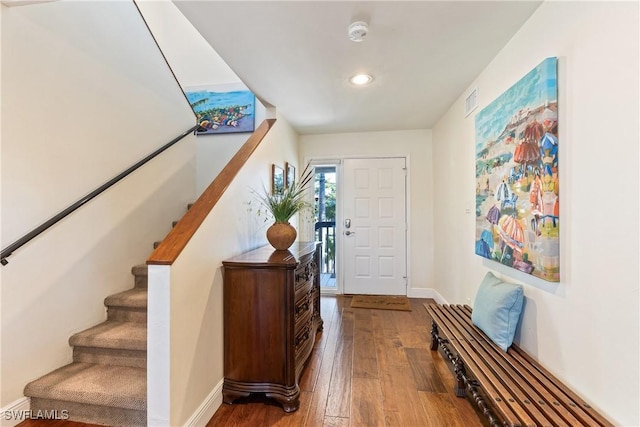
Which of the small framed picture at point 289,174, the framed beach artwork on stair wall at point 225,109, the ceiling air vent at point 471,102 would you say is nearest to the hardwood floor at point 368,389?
the small framed picture at point 289,174

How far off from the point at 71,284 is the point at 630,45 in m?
3.10

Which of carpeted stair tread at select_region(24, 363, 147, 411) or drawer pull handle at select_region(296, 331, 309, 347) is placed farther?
drawer pull handle at select_region(296, 331, 309, 347)

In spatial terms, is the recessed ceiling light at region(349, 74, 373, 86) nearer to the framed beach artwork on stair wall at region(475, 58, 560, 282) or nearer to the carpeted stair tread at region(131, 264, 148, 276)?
the framed beach artwork on stair wall at region(475, 58, 560, 282)

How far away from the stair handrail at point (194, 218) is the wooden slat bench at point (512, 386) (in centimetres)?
161

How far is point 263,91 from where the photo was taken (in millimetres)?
2730

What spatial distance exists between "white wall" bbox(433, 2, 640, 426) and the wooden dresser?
4.66 ft

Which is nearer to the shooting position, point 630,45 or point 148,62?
point 630,45

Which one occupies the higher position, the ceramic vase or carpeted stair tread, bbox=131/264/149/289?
the ceramic vase

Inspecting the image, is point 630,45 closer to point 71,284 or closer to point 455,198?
point 455,198

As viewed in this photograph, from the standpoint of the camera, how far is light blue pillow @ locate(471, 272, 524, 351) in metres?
1.74

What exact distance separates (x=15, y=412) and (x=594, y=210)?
3.07 meters

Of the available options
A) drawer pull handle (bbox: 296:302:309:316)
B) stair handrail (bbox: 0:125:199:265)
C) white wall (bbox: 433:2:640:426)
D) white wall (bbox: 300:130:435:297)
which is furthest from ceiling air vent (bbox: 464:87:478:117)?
stair handrail (bbox: 0:125:199:265)

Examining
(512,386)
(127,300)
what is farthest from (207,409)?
(512,386)

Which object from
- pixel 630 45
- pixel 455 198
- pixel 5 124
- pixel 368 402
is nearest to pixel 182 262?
pixel 5 124
